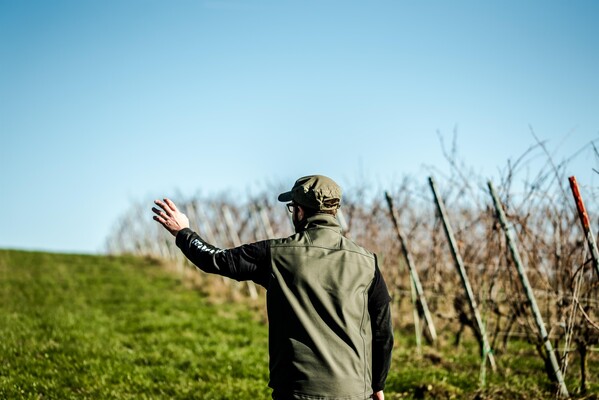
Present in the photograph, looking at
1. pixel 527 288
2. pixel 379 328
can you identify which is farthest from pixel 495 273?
pixel 379 328

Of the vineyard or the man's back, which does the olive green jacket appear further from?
the vineyard

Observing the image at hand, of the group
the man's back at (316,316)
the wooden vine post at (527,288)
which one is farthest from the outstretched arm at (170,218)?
the wooden vine post at (527,288)

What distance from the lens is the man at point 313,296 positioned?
2764 millimetres

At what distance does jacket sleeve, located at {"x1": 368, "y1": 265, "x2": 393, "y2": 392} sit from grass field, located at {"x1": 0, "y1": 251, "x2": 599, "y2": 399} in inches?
103

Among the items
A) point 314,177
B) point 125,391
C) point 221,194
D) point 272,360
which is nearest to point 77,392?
point 125,391

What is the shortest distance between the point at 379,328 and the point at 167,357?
171 inches

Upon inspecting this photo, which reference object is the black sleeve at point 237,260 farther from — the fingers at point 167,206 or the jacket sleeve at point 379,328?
the jacket sleeve at point 379,328

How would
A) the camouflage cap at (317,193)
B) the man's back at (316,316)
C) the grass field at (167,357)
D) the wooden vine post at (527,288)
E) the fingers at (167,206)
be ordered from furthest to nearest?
the grass field at (167,357) < the wooden vine post at (527,288) < the fingers at (167,206) < the camouflage cap at (317,193) < the man's back at (316,316)

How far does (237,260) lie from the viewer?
2779 millimetres

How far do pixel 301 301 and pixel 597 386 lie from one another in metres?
4.03

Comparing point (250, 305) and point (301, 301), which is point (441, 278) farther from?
point (301, 301)

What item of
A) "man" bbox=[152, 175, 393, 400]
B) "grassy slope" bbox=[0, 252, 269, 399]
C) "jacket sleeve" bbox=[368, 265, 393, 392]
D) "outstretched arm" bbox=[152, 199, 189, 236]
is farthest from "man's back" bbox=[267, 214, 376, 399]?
"grassy slope" bbox=[0, 252, 269, 399]

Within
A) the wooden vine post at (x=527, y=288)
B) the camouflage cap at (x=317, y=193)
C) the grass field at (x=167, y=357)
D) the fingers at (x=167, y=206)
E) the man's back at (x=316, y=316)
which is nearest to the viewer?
the man's back at (x=316, y=316)

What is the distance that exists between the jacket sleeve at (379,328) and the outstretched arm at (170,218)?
0.98 metres
